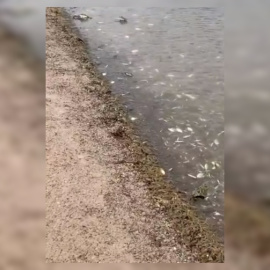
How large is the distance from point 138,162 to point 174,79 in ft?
1.29

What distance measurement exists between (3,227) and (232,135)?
803 millimetres

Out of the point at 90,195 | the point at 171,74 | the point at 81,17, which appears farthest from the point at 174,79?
the point at 90,195

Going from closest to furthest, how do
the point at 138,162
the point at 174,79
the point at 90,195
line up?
the point at 90,195 → the point at 138,162 → the point at 174,79

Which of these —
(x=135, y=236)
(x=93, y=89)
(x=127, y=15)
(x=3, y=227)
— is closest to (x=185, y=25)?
(x=127, y=15)

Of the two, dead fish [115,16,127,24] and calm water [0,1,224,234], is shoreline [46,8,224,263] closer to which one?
calm water [0,1,224,234]

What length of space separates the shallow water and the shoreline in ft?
0.14

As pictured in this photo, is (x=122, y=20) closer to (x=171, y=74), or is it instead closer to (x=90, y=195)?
(x=171, y=74)

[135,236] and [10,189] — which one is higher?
[10,189]

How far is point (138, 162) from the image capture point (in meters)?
1.60

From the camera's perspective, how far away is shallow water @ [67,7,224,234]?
→ 1.54 m

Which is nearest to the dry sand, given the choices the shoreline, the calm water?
the shoreline

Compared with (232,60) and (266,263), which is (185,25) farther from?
(266,263)

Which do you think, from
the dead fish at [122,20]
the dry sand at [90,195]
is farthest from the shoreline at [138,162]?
the dead fish at [122,20]

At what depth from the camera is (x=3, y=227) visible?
4.47 ft
